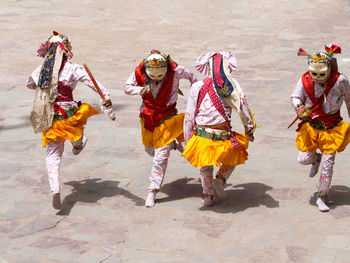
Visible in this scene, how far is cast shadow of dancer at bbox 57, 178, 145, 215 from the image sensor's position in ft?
25.0

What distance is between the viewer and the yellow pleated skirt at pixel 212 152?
273 inches

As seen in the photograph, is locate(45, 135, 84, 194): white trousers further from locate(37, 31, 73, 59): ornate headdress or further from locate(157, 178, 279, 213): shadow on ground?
locate(157, 178, 279, 213): shadow on ground

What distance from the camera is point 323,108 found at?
23.2ft

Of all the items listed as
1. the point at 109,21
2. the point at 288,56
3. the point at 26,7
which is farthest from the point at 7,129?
the point at 26,7

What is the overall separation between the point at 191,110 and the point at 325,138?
1.45 m

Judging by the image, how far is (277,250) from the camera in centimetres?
636

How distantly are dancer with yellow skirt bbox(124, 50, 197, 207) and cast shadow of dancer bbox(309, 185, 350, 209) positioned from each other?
1.69m

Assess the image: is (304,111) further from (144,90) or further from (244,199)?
(144,90)

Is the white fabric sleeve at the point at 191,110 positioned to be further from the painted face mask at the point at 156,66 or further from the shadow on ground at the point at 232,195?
the shadow on ground at the point at 232,195

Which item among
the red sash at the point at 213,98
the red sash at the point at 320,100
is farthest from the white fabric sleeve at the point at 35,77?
the red sash at the point at 320,100

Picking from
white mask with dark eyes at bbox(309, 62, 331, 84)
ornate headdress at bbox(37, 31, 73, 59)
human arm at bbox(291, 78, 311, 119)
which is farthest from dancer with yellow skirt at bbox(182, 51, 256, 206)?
ornate headdress at bbox(37, 31, 73, 59)

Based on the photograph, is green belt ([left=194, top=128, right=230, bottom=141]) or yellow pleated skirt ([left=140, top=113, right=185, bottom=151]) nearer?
green belt ([left=194, top=128, right=230, bottom=141])

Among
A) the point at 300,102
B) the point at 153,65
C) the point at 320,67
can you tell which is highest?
the point at 320,67

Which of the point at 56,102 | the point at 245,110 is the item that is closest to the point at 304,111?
the point at 245,110
